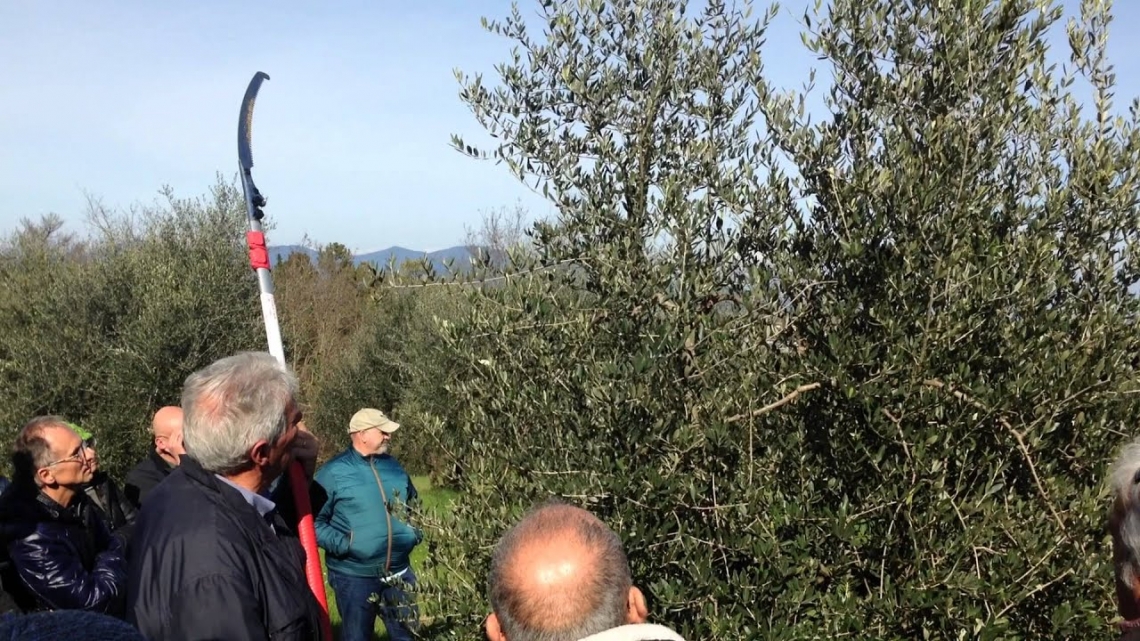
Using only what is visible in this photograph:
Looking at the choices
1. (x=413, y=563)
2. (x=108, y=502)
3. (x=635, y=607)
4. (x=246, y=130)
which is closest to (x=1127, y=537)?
(x=635, y=607)

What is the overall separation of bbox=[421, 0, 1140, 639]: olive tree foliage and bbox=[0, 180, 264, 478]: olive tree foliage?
16.1m

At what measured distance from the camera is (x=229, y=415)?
3.38 meters

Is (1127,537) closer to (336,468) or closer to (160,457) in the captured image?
(160,457)

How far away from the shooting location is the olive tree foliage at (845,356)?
11.7ft

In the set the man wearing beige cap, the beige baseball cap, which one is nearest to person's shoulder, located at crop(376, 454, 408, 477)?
the man wearing beige cap

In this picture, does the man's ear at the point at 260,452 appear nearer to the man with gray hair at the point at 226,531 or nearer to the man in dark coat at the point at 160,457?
the man with gray hair at the point at 226,531

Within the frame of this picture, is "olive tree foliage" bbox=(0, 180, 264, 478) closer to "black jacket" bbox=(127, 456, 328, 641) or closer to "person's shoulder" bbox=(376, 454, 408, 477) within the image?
"person's shoulder" bbox=(376, 454, 408, 477)

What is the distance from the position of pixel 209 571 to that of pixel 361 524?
182 inches

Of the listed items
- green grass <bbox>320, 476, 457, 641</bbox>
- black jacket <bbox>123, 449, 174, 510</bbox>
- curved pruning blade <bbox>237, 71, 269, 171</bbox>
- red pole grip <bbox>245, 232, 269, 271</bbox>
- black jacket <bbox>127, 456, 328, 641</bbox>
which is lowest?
green grass <bbox>320, 476, 457, 641</bbox>

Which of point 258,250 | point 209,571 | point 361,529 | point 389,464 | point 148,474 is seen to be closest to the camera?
point 209,571

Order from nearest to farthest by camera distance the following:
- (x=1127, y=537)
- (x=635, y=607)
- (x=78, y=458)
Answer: (x=635, y=607)
(x=1127, y=537)
(x=78, y=458)

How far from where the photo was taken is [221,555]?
313 cm

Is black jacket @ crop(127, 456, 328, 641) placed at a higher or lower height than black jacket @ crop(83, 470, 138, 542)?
higher

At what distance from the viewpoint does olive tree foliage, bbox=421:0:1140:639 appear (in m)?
3.55
